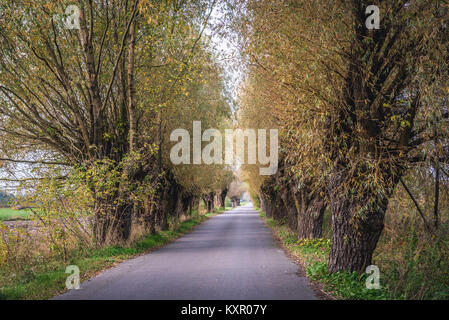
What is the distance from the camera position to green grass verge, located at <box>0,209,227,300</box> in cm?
759

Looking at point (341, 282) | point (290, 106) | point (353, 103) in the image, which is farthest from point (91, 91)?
point (341, 282)

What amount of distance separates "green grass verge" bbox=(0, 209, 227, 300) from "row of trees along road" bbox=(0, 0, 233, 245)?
992mm

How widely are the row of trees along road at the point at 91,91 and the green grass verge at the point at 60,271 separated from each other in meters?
0.99

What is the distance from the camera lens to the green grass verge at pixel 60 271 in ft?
24.9

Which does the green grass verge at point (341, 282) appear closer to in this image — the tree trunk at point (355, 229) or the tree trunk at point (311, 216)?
the tree trunk at point (355, 229)

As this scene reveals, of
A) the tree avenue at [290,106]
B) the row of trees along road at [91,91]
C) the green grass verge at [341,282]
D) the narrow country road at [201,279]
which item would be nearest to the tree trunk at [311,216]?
the tree avenue at [290,106]

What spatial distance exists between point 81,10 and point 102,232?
7.59m

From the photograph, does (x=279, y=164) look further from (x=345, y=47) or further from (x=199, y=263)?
(x=345, y=47)

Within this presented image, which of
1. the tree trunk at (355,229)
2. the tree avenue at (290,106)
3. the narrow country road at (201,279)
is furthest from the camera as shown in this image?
the tree trunk at (355,229)

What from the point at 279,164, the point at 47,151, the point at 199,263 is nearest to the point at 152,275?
the point at 199,263

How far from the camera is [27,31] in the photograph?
40.8 ft

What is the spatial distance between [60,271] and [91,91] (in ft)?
21.3

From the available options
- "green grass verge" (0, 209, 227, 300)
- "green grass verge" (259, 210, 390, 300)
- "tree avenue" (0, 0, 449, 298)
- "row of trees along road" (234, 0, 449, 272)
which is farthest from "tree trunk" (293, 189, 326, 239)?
"row of trees along road" (234, 0, 449, 272)

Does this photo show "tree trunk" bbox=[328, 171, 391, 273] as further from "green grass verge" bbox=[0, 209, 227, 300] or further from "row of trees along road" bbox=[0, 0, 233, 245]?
"row of trees along road" bbox=[0, 0, 233, 245]
